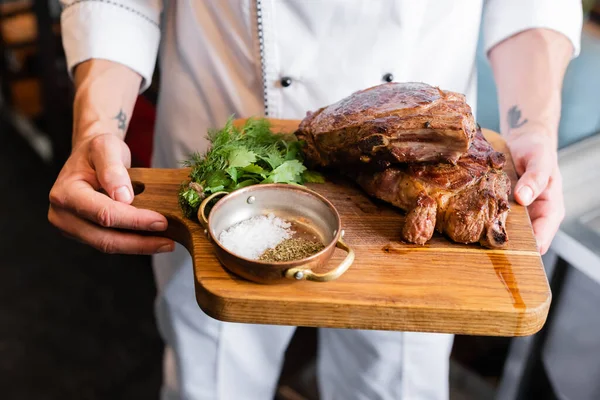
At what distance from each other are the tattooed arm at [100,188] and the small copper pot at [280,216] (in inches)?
8.0

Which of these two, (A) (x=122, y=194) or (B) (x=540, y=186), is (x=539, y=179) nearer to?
(B) (x=540, y=186)

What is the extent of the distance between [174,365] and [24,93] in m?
3.70

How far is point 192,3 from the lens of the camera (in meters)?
2.13

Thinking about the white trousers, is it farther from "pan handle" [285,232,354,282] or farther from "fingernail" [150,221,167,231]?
"pan handle" [285,232,354,282]

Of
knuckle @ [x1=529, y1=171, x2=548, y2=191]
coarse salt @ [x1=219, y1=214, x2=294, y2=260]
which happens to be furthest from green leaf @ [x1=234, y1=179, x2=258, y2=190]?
knuckle @ [x1=529, y1=171, x2=548, y2=191]

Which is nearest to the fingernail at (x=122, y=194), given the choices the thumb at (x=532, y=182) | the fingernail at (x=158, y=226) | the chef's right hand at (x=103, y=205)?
the chef's right hand at (x=103, y=205)

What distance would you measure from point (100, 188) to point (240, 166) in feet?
1.42

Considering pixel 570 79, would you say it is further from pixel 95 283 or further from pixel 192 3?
pixel 95 283

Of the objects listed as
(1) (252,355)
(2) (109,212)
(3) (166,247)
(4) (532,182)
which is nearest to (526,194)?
(4) (532,182)

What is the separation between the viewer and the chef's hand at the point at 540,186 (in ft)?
5.87

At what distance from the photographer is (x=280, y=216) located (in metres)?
1.73

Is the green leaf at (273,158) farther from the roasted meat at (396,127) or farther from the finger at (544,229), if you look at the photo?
the finger at (544,229)

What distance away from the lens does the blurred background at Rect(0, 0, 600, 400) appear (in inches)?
88.0

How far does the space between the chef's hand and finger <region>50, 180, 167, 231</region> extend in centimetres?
106
